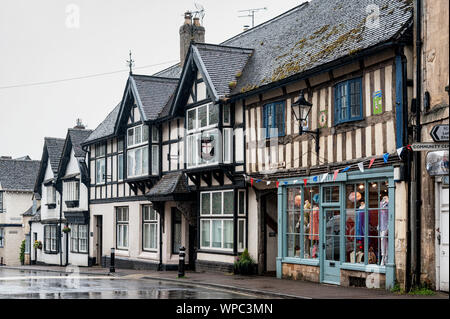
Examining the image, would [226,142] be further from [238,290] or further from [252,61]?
[238,290]

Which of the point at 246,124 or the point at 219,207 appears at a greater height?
the point at 246,124

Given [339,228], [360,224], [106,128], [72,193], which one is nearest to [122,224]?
[106,128]

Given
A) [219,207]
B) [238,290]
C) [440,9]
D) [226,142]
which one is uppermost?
[440,9]

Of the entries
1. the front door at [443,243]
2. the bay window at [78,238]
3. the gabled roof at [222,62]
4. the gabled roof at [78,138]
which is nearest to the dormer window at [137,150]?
the gabled roof at [222,62]

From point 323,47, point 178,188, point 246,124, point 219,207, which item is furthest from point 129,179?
point 323,47

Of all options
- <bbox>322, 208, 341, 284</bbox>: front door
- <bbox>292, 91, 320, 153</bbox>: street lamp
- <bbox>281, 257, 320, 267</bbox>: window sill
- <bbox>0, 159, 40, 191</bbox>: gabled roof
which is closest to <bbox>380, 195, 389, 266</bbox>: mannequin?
<bbox>322, 208, 341, 284</bbox>: front door

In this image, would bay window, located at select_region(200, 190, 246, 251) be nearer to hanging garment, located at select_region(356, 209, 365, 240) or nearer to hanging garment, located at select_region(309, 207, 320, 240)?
hanging garment, located at select_region(309, 207, 320, 240)

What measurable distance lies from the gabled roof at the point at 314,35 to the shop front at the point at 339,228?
333cm

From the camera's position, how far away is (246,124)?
23172 millimetres

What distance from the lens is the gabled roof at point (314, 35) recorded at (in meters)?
17.7

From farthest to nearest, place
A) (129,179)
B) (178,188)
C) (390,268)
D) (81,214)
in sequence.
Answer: (81,214), (129,179), (178,188), (390,268)

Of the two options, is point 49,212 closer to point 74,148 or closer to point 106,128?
point 74,148

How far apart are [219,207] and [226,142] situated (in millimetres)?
2487

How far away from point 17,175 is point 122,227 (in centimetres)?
2689
